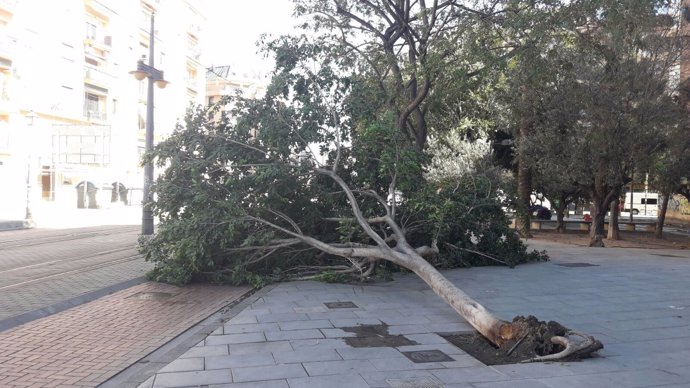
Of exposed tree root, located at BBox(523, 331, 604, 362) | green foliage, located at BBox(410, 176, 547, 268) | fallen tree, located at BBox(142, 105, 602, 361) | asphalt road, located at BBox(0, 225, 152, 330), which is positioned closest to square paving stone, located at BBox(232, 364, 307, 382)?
exposed tree root, located at BBox(523, 331, 604, 362)

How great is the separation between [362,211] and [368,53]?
644cm

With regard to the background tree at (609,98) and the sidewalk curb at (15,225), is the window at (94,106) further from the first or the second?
the background tree at (609,98)

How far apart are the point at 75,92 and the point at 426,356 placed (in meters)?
39.2

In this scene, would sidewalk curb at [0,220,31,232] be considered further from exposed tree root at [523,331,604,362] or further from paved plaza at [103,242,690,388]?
exposed tree root at [523,331,604,362]

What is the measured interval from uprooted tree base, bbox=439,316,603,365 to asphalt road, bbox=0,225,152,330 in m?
5.93

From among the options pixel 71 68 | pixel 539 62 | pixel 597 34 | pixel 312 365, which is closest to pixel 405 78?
pixel 539 62

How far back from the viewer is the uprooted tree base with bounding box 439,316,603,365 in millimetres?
5492

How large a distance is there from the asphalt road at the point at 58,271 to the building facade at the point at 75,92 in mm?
9510

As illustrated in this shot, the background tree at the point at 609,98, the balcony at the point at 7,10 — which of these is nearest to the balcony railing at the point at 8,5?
the balcony at the point at 7,10

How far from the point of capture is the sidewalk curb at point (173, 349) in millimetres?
5047

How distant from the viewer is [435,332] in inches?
264

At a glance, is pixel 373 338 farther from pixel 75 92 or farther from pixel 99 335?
pixel 75 92

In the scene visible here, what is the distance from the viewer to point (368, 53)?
15844mm

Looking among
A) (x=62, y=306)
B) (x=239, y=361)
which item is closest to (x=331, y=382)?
(x=239, y=361)
